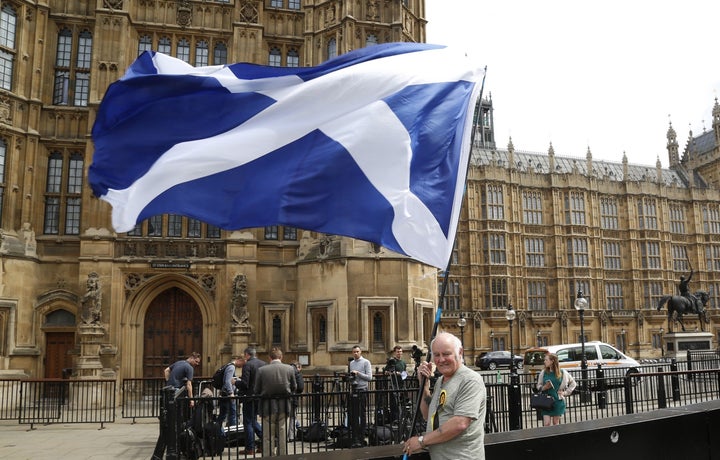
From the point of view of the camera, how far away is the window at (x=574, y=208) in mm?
56688

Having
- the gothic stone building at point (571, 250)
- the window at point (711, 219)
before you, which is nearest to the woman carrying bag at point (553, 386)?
the gothic stone building at point (571, 250)

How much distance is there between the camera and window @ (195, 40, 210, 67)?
20859 mm

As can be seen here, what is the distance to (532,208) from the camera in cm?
5588

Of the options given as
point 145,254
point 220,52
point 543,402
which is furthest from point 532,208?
point 543,402

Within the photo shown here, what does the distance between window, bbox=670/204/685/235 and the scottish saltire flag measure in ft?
210

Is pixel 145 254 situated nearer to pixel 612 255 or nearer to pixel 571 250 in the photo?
pixel 571 250

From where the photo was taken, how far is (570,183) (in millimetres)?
56969

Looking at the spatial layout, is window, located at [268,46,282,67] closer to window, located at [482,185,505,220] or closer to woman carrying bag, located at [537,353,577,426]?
woman carrying bag, located at [537,353,577,426]

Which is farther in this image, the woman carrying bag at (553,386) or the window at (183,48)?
the window at (183,48)

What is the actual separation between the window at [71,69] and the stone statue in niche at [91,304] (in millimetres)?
6173

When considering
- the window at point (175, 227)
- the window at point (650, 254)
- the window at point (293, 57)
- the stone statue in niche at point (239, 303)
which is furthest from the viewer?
the window at point (650, 254)

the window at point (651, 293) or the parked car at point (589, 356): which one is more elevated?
the window at point (651, 293)

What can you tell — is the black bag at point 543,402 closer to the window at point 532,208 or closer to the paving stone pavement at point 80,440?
the paving stone pavement at point 80,440

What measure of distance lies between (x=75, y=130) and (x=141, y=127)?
15.6 metres
